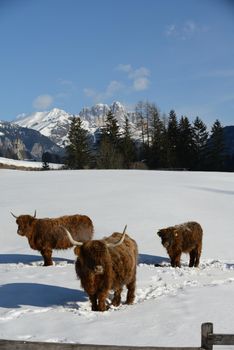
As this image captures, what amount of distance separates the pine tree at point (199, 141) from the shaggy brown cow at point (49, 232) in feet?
143

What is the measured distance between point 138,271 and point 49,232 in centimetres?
277

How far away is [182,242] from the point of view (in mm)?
12977

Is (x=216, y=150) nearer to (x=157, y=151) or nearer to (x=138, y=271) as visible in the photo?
(x=157, y=151)

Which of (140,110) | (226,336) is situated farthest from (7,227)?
(140,110)

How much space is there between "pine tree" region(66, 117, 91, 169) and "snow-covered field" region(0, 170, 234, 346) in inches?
1021

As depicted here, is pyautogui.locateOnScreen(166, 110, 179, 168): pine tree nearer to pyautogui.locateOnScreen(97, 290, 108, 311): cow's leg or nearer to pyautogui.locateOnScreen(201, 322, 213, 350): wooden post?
pyautogui.locateOnScreen(97, 290, 108, 311): cow's leg

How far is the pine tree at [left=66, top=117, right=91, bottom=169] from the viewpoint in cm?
5500

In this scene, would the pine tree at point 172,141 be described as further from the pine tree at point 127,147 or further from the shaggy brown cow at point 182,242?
the shaggy brown cow at point 182,242

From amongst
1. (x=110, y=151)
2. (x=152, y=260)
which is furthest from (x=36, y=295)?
(x=110, y=151)

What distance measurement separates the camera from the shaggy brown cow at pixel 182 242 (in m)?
12.9

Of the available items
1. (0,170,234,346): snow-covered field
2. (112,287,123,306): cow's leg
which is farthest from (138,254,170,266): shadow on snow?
(112,287,123,306): cow's leg

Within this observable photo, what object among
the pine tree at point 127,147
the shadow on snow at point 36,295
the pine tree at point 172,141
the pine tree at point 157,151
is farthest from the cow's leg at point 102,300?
the pine tree at point 127,147

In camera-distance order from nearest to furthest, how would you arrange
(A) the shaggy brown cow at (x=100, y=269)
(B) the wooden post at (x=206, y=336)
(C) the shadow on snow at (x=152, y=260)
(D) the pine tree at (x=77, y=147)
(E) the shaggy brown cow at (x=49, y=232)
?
(B) the wooden post at (x=206, y=336)
(A) the shaggy brown cow at (x=100, y=269)
(E) the shaggy brown cow at (x=49, y=232)
(C) the shadow on snow at (x=152, y=260)
(D) the pine tree at (x=77, y=147)

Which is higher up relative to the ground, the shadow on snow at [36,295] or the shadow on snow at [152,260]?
the shadow on snow at [36,295]
